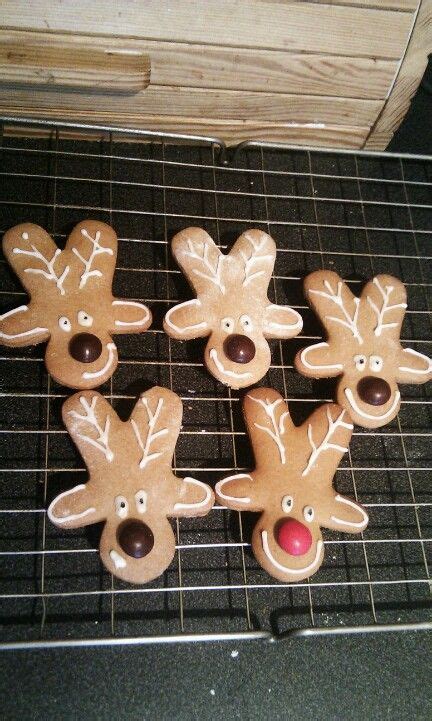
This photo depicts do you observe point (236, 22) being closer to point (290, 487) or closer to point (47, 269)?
point (47, 269)

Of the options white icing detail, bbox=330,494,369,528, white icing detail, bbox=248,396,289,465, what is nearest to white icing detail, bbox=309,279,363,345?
white icing detail, bbox=248,396,289,465

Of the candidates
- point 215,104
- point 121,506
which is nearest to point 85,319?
point 121,506

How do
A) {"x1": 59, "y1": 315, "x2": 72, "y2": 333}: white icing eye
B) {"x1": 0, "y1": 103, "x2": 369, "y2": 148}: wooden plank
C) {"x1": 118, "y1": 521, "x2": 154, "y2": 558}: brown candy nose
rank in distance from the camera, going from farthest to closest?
{"x1": 0, "y1": 103, "x2": 369, "y2": 148}: wooden plank
{"x1": 59, "y1": 315, "x2": 72, "y2": 333}: white icing eye
{"x1": 118, "y1": 521, "x2": 154, "y2": 558}: brown candy nose

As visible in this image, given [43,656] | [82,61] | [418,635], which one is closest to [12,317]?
[82,61]

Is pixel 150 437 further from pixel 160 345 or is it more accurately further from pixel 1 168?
Result: pixel 1 168

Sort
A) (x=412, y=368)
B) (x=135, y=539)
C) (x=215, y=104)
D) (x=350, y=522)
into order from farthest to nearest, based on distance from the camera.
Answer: (x=215, y=104), (x=412, y=368), (x=350, y=522), (x=135, y=539)

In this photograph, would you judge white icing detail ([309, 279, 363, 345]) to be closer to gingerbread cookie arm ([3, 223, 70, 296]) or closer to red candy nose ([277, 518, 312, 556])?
red candy nose ([277, 518, 312, 556])

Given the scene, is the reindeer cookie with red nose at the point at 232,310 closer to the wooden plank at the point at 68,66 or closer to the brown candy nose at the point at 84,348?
the brown candy nose at the point at 84,348

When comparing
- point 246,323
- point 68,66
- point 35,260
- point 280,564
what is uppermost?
point 68,66
